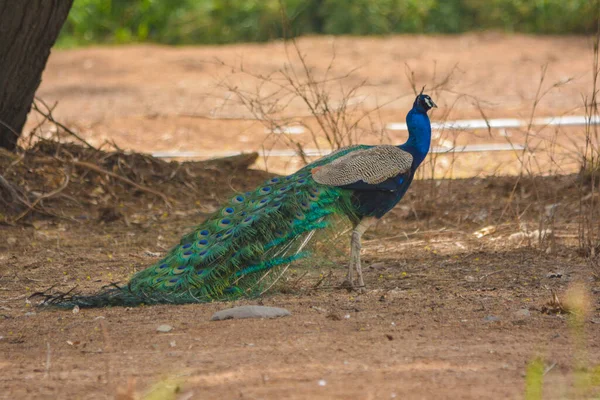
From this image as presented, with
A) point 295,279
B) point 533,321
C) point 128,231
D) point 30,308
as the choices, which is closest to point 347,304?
point 295,279

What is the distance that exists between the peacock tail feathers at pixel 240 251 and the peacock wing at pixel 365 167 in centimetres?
6

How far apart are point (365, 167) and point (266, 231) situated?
2.28ft

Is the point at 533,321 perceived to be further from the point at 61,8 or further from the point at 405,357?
the point at 61,8

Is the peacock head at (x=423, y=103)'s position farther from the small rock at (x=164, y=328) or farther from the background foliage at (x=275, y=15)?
the background foliage at (x=275, y=15)

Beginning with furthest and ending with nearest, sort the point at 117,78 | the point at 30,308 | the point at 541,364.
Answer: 1. the point at 117,78
2. the point at 30,308
3. the point at 541,364

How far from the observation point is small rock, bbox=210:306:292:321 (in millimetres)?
4840

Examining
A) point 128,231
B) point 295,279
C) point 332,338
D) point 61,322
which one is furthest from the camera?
point 128,231

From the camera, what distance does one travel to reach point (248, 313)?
487 centimetres

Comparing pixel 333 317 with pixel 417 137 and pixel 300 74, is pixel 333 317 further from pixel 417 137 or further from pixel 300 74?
pixel 300 74

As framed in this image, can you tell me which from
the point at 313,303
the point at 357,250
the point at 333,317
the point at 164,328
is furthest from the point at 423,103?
the point at 164,328

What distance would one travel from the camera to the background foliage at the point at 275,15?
17.8 metres

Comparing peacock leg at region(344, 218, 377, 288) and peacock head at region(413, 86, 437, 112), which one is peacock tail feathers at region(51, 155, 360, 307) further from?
peacock head at region(413, 86, 437, 112)

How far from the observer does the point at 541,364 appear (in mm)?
4035

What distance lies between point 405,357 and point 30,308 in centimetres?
225
